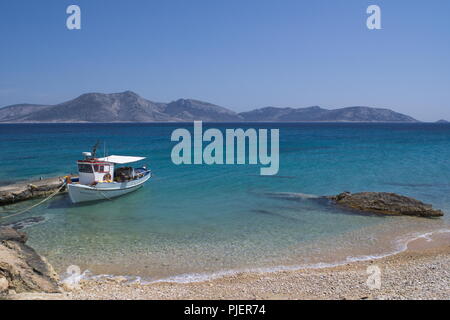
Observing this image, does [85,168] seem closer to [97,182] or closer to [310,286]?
[97,182]

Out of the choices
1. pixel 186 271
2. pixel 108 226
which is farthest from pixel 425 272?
pixel 108 226

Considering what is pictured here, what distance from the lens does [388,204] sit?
21.4m

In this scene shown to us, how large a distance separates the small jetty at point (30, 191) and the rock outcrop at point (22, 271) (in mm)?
13731

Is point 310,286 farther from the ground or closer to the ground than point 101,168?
closer to the ground

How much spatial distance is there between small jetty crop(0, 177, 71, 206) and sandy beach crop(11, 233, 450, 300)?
16.6m

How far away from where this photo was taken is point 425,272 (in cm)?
1220

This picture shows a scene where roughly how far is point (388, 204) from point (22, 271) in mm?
20374

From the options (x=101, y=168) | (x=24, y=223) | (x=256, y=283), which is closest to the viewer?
(x=256, y=283)

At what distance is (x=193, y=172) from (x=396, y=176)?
71.2ft

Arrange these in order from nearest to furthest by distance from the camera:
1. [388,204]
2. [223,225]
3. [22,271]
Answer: [22,271], [223,225], [388,204]

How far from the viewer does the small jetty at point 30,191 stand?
2484 cm

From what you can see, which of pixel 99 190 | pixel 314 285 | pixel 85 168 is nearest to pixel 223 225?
pixel 314 285

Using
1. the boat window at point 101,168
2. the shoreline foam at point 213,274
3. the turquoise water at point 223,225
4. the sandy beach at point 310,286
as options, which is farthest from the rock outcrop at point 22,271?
the boat window at point 101,168

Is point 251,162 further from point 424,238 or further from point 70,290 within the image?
point 70,290
